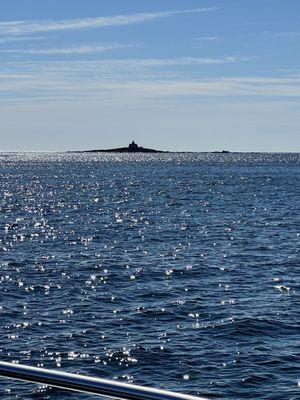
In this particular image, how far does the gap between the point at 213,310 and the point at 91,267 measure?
14.5 metres

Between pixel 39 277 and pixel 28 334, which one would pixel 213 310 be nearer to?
pixel 28 334

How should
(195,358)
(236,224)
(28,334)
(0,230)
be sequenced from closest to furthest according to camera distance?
(195,358)
(28,334)
(0,230)
(236,224)

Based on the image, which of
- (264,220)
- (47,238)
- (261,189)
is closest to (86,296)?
(47,238)

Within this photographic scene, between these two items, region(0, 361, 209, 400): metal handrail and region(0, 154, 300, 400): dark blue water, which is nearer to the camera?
region(0, 361, 209, 400): metal handrail

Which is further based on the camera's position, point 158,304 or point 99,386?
point 158,304

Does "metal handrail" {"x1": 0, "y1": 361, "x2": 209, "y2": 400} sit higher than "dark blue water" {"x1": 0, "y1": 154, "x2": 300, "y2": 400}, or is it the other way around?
"metal handrail" {"x1": 0, "y1": 361, "x2": 209, "y2": 400}

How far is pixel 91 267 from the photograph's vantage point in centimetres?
4422

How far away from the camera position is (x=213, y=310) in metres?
31.3

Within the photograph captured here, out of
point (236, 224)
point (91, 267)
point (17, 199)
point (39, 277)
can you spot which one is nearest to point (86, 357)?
point (39, 277)

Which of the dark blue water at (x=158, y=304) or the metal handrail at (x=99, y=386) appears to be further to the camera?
the dark blue water at (x=158, y=304)

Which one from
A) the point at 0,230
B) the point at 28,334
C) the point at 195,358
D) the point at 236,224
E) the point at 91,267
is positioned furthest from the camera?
the point at 236,224

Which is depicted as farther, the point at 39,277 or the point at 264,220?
the point at 264,220

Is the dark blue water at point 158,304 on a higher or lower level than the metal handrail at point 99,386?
lower

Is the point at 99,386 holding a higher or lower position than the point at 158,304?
higher
